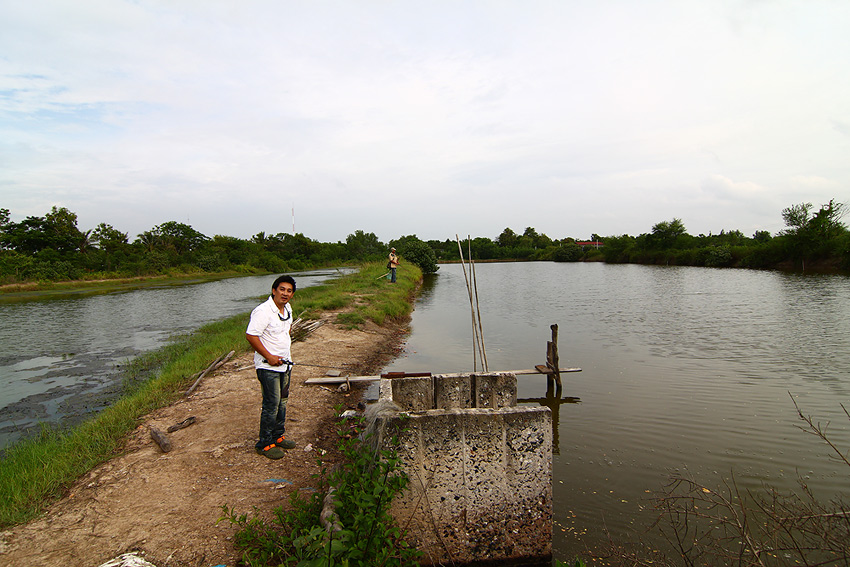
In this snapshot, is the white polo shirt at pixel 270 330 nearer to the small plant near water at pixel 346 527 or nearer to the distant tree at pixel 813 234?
the small plant near water at pixel 346 527

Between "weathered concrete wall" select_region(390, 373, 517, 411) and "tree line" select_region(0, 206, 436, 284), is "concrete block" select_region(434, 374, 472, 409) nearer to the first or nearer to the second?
"weathered concrete wall" select_region(390, 373, 517, 411)

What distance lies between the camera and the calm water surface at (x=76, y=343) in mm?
7957

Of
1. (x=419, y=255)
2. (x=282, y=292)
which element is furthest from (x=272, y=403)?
(x=419, y=255)

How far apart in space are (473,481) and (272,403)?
2.20 m

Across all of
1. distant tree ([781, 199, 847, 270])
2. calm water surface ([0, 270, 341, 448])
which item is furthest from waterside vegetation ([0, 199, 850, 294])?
calm water surface ([0, 270, 341, 448])

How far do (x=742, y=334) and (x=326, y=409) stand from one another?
11.3 metres

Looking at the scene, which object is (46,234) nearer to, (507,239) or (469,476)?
(469,476)

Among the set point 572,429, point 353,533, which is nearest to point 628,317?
point 572,429

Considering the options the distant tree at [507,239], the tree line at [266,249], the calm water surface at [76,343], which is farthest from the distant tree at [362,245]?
the calm water surface at [76,343]

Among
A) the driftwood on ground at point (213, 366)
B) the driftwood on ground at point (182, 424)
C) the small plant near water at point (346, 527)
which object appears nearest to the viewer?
the small plant near water at point (346, 527)

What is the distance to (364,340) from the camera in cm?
1145

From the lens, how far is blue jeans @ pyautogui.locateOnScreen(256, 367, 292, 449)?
4422 millimetres

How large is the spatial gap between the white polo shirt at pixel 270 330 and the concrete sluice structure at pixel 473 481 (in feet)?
4.76

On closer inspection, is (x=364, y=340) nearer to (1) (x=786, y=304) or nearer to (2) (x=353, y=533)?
(2) (x=353, y=533)
